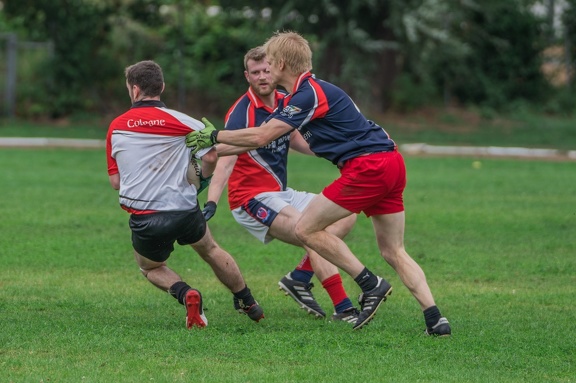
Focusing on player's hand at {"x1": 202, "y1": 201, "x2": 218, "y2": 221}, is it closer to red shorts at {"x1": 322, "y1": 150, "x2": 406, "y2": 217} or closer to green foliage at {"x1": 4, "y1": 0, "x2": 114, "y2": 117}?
red shorts at {"x1": 322, "y1": 150, "x2": 406, "y2": 217}

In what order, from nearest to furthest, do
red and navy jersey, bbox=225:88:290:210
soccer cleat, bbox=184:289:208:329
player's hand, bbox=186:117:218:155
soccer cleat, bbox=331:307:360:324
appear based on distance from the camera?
player's hand, bbox=186:117:218:155 → soccer cleat, bbox=184:289:208:329 → soccer cleat, bbox=331:307:360:324 → red and navy jersey, bbox=225:88:290:210

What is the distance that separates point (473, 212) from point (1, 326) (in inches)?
337

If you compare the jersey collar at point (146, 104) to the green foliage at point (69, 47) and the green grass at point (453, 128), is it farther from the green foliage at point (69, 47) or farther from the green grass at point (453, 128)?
the green foliage at point (69, 47)

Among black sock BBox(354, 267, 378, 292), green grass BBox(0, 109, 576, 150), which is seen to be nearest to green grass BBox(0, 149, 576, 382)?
black sock BBox(354, 267, 378, 292)

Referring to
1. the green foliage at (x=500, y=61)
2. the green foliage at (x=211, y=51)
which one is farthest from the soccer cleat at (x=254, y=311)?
the green foliage at (x=500, y=61)

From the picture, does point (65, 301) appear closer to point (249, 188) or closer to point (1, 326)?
point (1, 326)

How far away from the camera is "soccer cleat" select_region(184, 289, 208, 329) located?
295 inches

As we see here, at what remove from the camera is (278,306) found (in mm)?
8891

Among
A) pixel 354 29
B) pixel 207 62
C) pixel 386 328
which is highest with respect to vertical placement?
pixel 386 328

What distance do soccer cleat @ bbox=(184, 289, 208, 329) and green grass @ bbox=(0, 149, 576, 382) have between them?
115mm

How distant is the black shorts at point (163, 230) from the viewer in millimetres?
7450

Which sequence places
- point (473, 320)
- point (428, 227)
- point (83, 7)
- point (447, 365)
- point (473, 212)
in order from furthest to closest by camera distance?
point (83, 7) < point (473, 212) < point (428, 227) < point (473, 320) < point (447, 365)

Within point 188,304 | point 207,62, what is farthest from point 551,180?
point 207,62

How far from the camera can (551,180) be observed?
1902 centimetres
